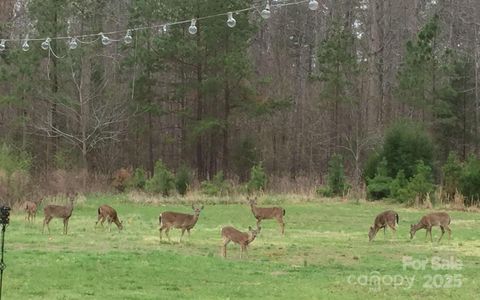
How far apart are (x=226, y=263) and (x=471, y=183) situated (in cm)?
1691

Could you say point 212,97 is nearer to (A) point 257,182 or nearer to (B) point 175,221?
(A) point 257,182

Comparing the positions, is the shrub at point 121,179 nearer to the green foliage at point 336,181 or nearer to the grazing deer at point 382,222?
the green foliage at point 336,181

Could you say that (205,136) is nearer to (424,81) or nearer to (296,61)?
(296,61)

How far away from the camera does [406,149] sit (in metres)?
30.3

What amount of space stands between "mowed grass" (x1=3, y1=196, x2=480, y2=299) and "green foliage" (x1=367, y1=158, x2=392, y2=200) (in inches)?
318

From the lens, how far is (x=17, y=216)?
22531 millimetres

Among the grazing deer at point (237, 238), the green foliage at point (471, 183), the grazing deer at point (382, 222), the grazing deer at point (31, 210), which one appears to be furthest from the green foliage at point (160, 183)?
the grazing deer at point (237, 238)

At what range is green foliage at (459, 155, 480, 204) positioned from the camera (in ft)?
89.0

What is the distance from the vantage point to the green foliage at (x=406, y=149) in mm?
30203

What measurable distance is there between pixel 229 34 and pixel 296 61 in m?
9.68

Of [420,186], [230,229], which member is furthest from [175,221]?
[420,186]

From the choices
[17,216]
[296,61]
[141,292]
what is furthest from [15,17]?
[141,292]

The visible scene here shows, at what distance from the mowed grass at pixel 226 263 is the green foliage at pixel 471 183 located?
637 centimetres

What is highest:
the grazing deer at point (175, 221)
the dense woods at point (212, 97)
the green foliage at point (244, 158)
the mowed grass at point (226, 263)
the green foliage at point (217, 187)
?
the dense woods at point (212, 97)
